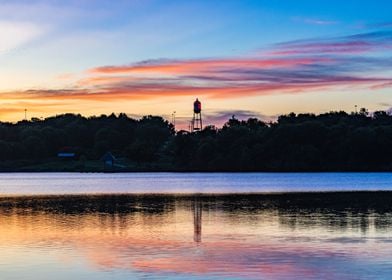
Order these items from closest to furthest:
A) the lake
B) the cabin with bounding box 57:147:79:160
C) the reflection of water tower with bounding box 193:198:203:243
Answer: the lake < the reflection of water tower with bounding box 193:198:203:243 < the cabin with bounding box 57:147:79:160

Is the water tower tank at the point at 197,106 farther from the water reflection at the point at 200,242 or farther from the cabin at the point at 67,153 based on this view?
the water reflection at the point at 200,242

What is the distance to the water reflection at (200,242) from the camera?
24.3 meters

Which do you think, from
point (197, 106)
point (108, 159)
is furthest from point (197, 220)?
point (197, 106)

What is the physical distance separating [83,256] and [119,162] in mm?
166504

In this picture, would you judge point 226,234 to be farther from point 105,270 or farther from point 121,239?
point 105,270

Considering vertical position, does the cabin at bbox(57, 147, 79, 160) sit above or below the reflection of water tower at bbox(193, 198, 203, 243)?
above

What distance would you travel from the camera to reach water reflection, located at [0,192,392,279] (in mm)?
24344

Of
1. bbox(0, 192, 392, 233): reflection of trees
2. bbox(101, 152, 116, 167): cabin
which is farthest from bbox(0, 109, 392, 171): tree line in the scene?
bbox(0, 192, 392, 233): reflection of trees

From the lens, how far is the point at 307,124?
15650 cm

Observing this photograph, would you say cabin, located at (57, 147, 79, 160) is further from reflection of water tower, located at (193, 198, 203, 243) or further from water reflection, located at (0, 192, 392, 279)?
water reflection, located at (0, 192, 392, 279)

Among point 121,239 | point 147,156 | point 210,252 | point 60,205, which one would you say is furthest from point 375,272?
point 147,156

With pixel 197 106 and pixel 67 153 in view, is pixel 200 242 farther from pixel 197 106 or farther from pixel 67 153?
pixel 67 153

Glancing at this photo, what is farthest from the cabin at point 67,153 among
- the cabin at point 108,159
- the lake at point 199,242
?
the lake at point 199,242

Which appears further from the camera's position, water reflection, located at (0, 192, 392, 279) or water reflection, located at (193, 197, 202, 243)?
water reflection, located at (193, 197, 202, 243)
